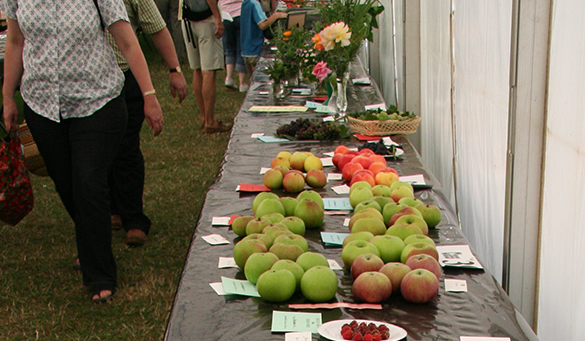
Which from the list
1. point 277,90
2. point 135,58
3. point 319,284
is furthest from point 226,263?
point 277,90

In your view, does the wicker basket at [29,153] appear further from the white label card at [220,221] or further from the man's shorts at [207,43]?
the man's shorts at [207,43]

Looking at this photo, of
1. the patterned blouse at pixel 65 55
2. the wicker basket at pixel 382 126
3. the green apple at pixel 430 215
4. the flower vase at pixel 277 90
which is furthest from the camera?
the flower vase at pixel 277 90

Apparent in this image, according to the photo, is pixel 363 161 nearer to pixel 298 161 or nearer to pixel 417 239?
pixel 298 161

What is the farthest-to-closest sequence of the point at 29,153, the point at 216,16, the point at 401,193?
the point at 216,16, the point at 29,153, the point at 401,193

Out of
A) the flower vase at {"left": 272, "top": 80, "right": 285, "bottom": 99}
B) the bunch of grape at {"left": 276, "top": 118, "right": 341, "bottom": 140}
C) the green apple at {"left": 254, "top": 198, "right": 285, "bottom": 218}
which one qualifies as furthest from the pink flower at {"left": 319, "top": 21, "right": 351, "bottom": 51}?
the green apple at {"left": 254, "top": 198, "right": 285, "bottom": 218}

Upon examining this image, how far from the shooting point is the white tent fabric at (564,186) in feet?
4.91

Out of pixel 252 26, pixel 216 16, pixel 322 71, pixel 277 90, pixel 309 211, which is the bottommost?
pixel 309 211

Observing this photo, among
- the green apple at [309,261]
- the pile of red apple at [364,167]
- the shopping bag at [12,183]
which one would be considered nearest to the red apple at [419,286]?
the green apple at [309,261]

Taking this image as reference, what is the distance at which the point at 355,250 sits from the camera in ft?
5.28

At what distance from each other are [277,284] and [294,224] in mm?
396

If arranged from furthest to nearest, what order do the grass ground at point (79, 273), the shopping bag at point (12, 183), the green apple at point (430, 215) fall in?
the shopping bag at point (12, 183)
the grass ground at point (79, 273)
the green apple at point (430, 215)

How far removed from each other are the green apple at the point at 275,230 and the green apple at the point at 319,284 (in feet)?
0.79

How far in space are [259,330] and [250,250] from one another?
11.0 inches

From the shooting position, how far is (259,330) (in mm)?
1389
